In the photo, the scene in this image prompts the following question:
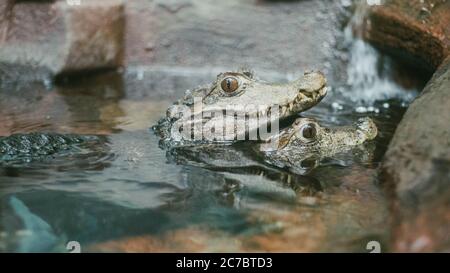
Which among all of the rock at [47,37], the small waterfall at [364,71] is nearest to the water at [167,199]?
the small waterfall at [364,71]

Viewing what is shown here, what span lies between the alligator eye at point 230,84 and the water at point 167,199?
0.48 metres

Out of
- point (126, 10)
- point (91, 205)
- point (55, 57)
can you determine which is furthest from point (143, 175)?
point (126, 10)

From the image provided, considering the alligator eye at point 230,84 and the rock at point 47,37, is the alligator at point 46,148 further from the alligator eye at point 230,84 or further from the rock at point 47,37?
the rock at point 47,37

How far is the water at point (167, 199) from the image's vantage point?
9.45 feet

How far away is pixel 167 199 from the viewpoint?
11.2 feet

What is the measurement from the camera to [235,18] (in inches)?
276

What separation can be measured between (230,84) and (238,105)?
18cm

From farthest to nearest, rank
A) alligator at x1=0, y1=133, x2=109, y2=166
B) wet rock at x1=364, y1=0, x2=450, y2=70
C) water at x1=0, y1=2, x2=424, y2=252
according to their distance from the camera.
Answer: wet rock at x1=364, y1=0, x2=450, y2=70 → alligator at x1=0, y1=133, x2=109, y2=166 → water at x1=0, y1=2, x2=424, y2=252

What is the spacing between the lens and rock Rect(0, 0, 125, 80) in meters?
6.53

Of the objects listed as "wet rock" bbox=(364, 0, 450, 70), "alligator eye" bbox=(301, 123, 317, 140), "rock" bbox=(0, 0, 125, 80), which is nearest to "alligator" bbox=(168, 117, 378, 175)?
"alligator eye" bbox=(301, 123, 317, 140)

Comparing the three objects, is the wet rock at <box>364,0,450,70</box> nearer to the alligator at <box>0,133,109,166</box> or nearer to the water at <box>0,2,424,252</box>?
the water at <box>0,2,424,252</box>

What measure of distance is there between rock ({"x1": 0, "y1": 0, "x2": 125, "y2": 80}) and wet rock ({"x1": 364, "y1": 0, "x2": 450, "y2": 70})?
3.35m

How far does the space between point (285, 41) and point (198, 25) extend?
1.14m

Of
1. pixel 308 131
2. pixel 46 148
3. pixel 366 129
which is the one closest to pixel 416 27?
pixel 366 129
